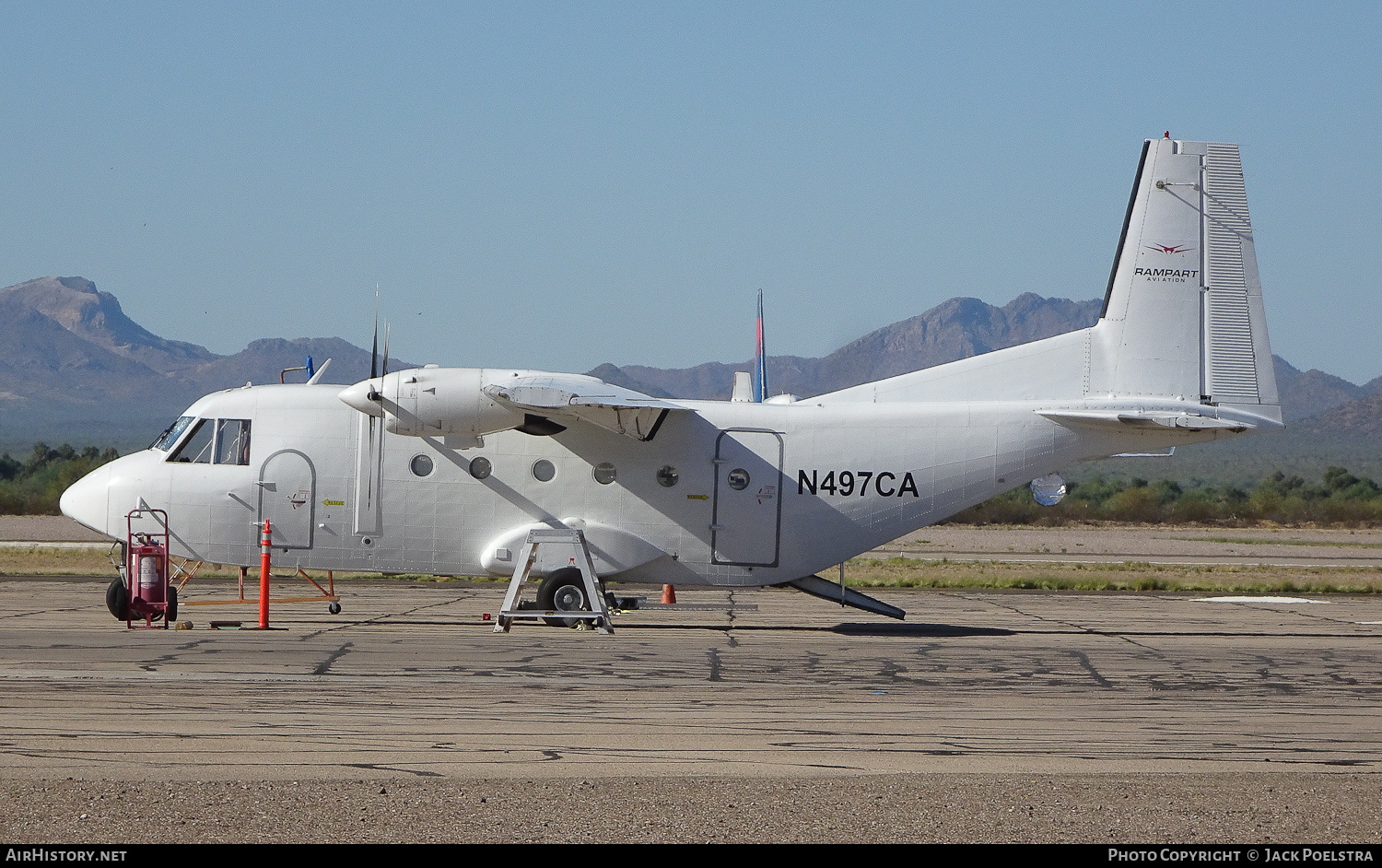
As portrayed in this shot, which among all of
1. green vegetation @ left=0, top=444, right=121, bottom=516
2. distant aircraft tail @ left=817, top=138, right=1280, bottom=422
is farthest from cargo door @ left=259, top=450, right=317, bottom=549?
green vegetation @ left=0, top=444, right=121, bottom=516

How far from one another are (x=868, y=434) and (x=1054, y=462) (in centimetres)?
267

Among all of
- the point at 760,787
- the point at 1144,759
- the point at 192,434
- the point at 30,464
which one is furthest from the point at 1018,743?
the point at 30,464

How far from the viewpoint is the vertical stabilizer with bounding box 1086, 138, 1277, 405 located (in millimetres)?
18312

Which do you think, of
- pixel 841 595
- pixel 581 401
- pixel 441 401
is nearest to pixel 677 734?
pixel 581 401

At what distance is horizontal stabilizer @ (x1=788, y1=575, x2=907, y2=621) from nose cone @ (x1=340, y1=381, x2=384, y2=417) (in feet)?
20.5

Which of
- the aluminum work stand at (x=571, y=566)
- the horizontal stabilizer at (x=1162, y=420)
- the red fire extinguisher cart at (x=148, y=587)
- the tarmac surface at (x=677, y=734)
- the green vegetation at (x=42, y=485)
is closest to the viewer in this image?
the tarmac surface at (x=677, y=734)

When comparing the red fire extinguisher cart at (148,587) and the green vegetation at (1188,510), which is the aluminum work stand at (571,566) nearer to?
the red fire extinguisher cart at (148,587)

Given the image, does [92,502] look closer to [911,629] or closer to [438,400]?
[438,400]

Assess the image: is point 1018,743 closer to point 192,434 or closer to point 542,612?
point 542,612

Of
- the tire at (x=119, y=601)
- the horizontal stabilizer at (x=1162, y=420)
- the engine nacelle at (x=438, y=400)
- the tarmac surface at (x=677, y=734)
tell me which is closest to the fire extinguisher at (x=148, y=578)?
the tire at (x=119, y=601)

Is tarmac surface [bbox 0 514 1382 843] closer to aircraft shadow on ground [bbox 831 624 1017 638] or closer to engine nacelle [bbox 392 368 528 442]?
aircraft shadow on ground [bbox 831 624 1017 638]

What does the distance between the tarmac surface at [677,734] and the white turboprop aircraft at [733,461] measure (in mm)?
1201

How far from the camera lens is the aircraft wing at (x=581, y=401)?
55.4 ft
